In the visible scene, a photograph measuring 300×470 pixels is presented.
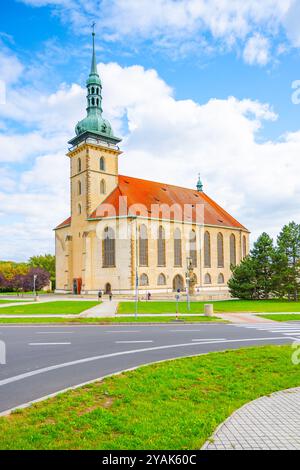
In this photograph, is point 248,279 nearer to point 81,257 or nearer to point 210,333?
point 81,257

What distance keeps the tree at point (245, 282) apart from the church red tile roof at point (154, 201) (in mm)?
13619

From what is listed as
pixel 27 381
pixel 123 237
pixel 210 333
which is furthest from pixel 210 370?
pixel 123 237

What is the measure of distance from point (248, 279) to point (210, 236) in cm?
1624

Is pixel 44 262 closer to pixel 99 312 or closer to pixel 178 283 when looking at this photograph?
pixel 178 283

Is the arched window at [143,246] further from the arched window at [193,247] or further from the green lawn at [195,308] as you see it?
the green lawn at [195,308]

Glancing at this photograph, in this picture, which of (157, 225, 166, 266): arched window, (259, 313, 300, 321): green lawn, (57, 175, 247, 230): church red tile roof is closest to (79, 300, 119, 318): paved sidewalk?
(259, 313, 300, 321): green lawn

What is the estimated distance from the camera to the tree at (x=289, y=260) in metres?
40.4

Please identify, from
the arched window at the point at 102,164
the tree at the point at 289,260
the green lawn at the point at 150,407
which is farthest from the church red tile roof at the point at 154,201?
the green lawn at the point at 150,407

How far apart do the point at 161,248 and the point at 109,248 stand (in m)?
7.38

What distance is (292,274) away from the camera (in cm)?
4047

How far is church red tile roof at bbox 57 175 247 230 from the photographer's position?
1889 inches

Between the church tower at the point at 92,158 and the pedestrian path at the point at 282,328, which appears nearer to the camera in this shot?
the pedestrian path at the point at 282,328

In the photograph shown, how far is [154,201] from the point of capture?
5141 centimetres

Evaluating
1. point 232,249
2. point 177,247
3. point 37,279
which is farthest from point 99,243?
point 232,249
